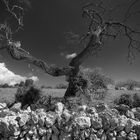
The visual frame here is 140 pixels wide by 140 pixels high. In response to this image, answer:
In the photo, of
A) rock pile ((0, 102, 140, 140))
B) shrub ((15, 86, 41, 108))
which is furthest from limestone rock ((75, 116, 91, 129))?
shrub ((15, 86, 41, 108))

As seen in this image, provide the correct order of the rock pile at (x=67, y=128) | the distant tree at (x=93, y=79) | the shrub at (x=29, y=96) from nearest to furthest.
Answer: the rock pile at (x=67, y=128)
the shrub at (x=29, y=96)
the distant tree at (x=93, y=79)

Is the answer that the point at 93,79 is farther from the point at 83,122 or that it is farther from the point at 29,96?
the point at 83,122

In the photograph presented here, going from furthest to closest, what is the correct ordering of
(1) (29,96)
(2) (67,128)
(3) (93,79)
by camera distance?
(3) (93,79)
(1) (29,96)
(2) (67,128)

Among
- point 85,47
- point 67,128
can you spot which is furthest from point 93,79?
point 67,128

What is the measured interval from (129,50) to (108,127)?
6849 millimetres

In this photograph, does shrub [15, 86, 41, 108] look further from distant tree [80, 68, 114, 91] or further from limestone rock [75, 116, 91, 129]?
limestone rock [75, 116, 91, 129]

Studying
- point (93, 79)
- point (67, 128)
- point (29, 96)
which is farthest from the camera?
point (93, 79)

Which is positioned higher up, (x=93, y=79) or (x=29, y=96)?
(x=93, y=79)

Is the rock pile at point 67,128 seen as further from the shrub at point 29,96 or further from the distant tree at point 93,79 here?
the distant tree at point 93,79

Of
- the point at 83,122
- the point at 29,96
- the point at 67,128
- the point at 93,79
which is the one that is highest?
the point at 93,79

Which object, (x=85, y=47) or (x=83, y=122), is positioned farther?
(x=85, y=47)

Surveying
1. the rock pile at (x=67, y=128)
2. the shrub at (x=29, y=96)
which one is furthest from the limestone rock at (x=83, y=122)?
the shrub at (x=29, y=96)

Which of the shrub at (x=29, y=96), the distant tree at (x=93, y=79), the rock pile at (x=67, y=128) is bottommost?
the rock pile at (x=67, y=128)

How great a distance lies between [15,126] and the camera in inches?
127
